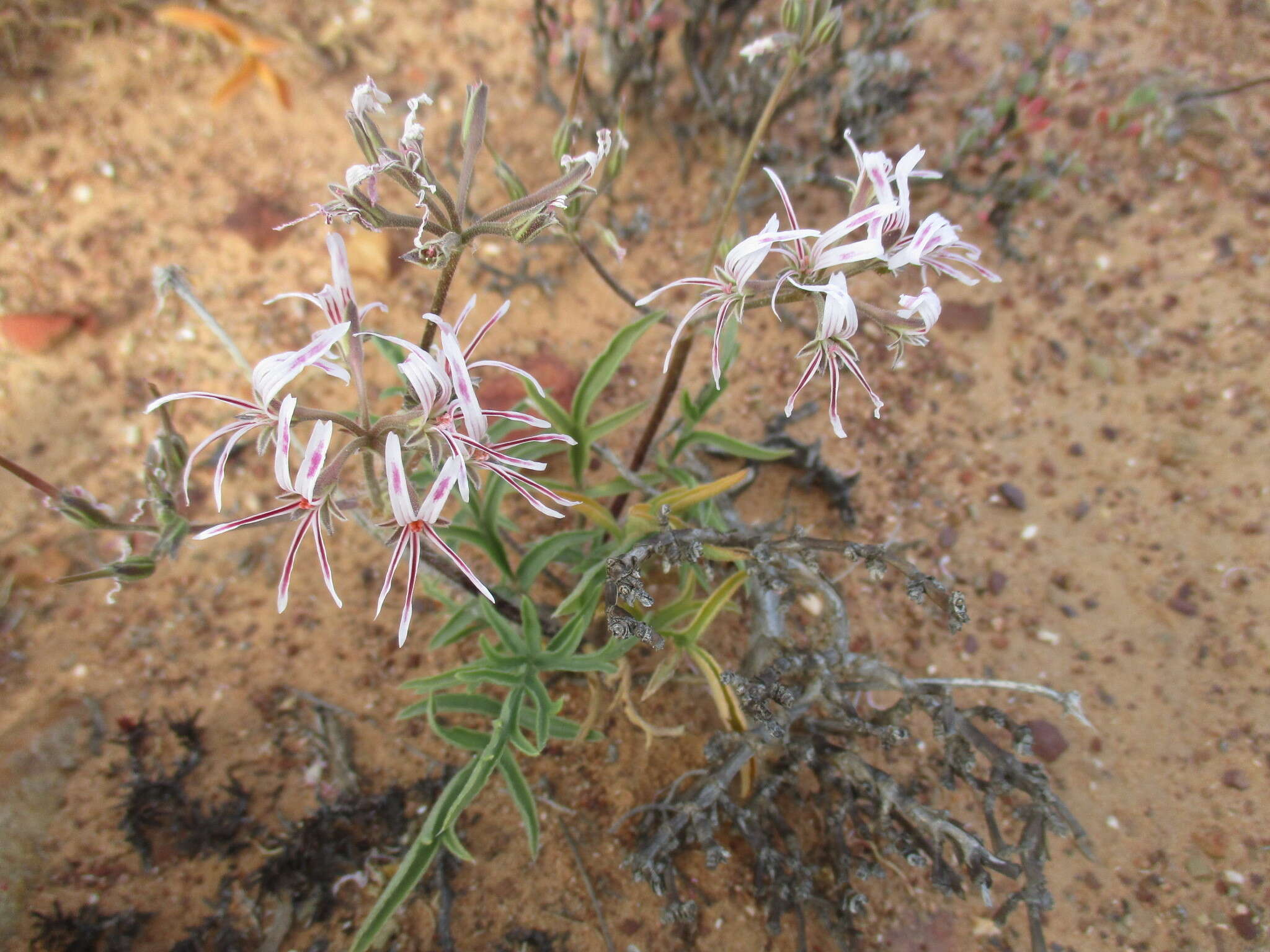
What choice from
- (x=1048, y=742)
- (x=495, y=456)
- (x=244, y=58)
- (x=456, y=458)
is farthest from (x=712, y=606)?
(x=244, y=58)

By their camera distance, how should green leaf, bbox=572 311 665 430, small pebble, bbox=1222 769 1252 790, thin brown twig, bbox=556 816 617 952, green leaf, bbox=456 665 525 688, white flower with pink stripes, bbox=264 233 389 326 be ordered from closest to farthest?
white flower with pink stripes, bbox=264 233 389 326, green leaf, bbox=456 665 525 688, thin brown twig, bbox=556 816 617 952, green leaf, bbox=572 311 665 430, small pebble, bbox=1222 769 1252 790

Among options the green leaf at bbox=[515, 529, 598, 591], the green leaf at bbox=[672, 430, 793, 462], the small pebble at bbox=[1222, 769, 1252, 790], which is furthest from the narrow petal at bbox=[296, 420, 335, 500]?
the small pebble at bbox=[1222, 769, 1252, 790]

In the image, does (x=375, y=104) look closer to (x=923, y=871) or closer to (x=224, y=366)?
(x=224, y=366)

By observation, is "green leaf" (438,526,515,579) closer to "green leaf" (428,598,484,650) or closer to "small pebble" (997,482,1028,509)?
"green leaf" (428,598,484,650)

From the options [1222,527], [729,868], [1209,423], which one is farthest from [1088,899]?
[1209,423]

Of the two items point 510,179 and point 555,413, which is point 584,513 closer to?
point 555,413
